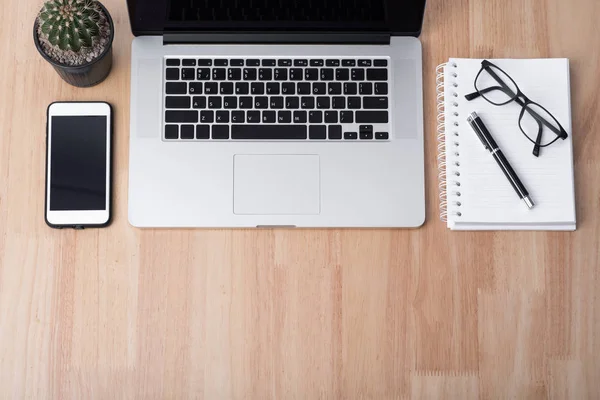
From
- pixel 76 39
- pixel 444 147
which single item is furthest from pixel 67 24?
pixel 444 147

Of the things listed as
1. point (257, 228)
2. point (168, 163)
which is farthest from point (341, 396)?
point (168, 163)

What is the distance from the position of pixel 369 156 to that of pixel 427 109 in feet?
0.43

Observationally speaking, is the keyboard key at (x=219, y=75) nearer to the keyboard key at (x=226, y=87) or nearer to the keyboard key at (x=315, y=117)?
the keyboard key at (x=226, y=87)

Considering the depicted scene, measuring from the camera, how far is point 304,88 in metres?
0.98

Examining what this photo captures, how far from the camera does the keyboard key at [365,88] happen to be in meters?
0.98

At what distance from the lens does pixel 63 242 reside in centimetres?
97

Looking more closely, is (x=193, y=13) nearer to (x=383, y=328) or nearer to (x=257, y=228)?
(x=257, y=228)

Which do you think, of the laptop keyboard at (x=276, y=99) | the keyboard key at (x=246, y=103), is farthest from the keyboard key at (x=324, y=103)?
the keyboard key at (x=246, y=103)

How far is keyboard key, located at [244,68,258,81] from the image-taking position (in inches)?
38.6

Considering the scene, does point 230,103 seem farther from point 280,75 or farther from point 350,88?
point 350,88

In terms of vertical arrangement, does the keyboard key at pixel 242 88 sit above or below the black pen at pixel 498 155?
above

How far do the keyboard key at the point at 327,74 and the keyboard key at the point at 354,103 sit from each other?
48 mm

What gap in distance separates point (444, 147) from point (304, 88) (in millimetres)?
247

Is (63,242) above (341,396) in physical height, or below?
above
